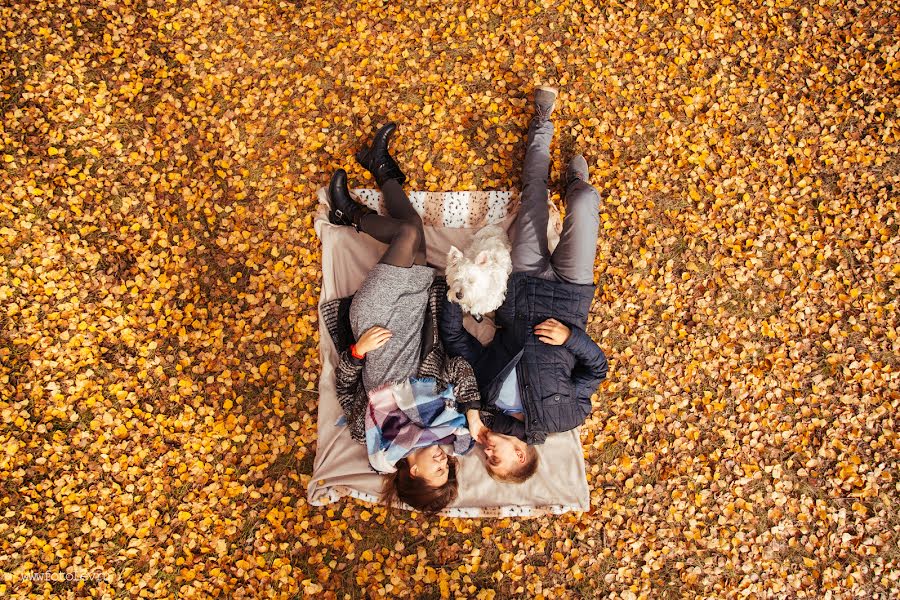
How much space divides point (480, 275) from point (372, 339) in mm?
947

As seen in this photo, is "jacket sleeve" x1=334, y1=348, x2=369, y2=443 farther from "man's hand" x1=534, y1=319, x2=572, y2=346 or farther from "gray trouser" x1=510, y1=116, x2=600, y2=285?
"gray trouser" x1=510, y1=116, x2=600, y2=285

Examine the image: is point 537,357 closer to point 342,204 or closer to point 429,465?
point 429,465

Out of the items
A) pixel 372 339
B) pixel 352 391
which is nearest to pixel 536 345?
pixel 372 339

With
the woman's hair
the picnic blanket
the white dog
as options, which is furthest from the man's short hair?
the white dog

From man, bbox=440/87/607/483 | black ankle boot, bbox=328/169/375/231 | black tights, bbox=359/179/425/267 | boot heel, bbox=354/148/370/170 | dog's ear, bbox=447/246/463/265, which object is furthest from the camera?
boot heel, bbox=354/148/370/170

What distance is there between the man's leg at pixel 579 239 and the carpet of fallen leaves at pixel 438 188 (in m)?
0.44

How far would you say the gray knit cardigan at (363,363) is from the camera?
407 cm

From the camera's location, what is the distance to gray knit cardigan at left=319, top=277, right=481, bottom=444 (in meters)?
4.07

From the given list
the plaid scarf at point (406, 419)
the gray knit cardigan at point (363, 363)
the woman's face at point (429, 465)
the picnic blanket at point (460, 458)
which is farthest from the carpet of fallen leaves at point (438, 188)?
the plaid scarf at point (406, 419)

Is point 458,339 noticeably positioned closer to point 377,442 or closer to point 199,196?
point 377,442

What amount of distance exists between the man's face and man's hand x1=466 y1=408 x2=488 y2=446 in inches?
2.9

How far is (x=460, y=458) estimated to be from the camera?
171 inches

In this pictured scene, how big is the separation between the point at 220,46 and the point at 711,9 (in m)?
4.69

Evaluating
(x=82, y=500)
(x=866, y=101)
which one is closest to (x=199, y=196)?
(x=82, y=500)
